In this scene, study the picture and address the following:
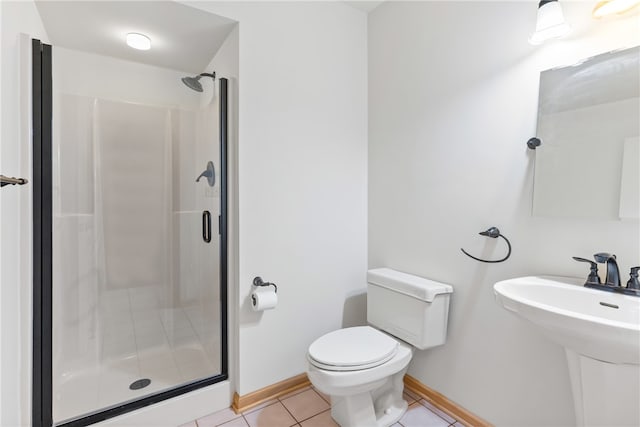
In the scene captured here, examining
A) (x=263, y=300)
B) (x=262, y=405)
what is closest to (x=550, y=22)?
(x=263, y=300)

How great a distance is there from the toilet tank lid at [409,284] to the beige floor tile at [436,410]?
0.65 m

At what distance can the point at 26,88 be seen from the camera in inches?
50.5

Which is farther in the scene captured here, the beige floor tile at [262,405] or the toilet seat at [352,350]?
the beige floor tile at [262,405]

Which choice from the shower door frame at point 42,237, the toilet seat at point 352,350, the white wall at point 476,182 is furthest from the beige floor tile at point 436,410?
Answer: the shower door frame at point 42,237

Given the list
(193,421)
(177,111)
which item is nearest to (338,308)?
(193,421)

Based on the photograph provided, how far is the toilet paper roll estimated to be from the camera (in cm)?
165

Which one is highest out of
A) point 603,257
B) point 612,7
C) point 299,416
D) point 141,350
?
point 612,7

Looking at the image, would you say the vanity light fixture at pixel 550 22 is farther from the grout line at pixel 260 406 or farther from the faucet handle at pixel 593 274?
the grout line at pixel 260 406

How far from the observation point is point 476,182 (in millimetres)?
1541

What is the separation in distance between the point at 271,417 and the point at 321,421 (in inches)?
10.4

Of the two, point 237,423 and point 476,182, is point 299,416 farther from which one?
point 476,182

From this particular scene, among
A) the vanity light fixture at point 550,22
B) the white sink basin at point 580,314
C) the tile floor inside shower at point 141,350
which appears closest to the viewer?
the white sink basin at point 580,314

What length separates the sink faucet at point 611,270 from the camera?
106 centimetres

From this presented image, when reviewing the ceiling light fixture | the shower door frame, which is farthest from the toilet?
the ceiling light fixture
